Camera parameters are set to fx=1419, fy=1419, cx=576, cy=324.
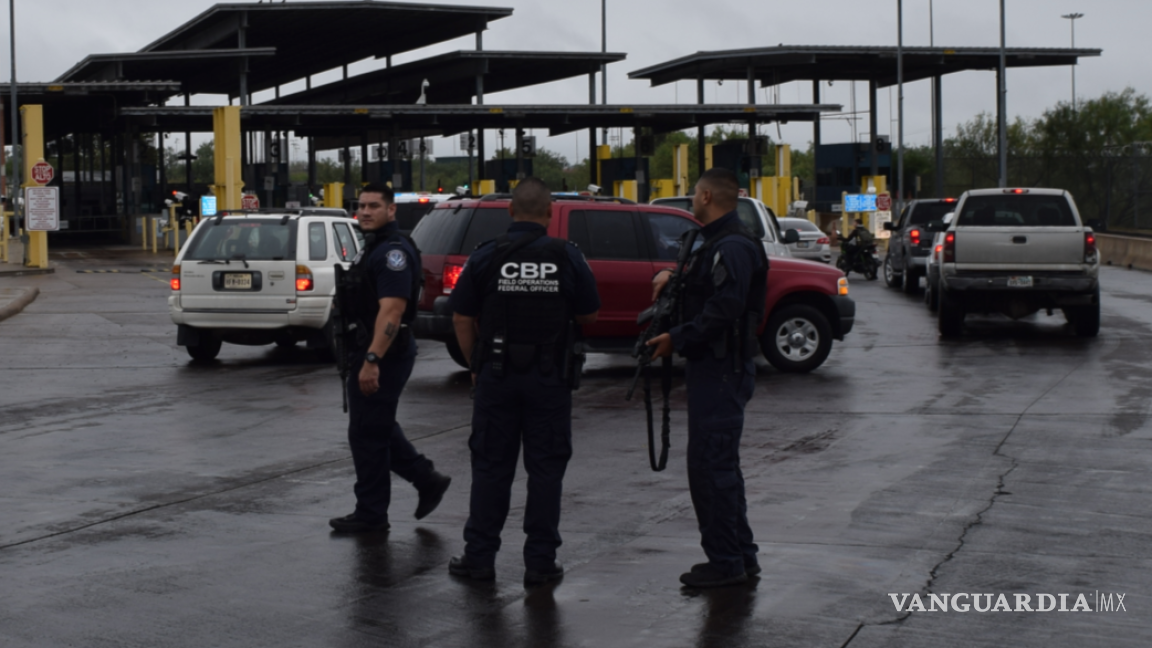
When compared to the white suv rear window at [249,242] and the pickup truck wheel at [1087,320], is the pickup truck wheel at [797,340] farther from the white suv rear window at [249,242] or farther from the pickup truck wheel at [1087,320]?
the white suv rear window at [249,242]

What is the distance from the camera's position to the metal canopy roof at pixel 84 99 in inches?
1673

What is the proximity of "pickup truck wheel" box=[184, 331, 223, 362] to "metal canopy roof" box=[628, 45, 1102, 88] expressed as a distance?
4460 centimetres

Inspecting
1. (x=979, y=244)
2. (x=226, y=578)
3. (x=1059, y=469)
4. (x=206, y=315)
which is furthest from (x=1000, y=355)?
(x=226, y=578)

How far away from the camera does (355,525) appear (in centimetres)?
734

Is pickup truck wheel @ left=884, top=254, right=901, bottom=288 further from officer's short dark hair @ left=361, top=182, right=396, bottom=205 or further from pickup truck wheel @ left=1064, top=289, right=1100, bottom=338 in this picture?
officer's short dark hair @ left=361, top=182, right=396, bottom=205

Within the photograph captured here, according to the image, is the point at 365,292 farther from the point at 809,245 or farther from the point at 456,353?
the point at 809,245

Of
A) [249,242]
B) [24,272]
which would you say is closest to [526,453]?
[249,242]

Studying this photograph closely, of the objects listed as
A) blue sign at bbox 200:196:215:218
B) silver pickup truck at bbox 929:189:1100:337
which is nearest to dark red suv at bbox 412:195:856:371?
silver pickup truck at bbox 929:189:1100:337

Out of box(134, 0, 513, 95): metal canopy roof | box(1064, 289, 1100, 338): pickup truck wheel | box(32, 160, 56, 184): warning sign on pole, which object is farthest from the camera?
box(134, 0, 513, 95): metal canopy roof

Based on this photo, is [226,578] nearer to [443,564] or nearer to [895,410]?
[443,564]

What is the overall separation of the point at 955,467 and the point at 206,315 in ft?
30.6

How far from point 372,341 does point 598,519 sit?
158 centimetres

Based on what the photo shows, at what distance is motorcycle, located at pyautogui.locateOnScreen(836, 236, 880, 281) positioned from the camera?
33.5 metres

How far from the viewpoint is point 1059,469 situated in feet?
29.8
